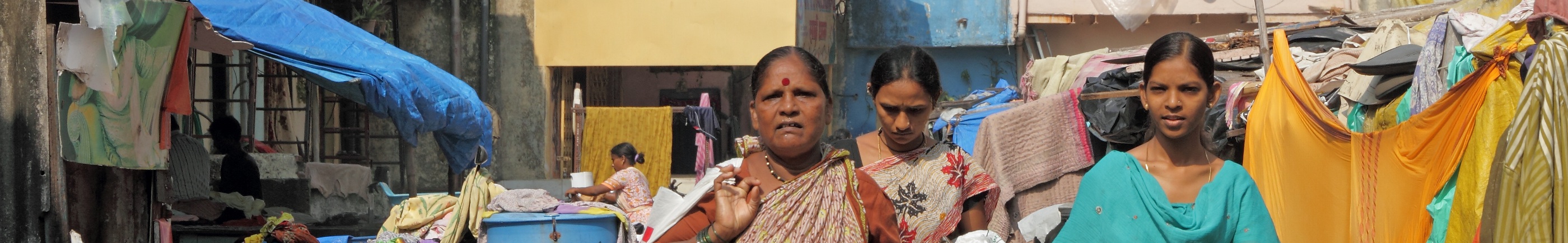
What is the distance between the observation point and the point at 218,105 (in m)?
11.1

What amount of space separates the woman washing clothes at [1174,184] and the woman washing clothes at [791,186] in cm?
57

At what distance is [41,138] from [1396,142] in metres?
5.28

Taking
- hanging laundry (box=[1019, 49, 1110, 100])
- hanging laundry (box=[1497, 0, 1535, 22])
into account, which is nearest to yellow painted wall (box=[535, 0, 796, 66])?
hanging laundry (box=[1019, 49, 1110, 100])

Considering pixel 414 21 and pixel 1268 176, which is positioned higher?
pixel 414 21

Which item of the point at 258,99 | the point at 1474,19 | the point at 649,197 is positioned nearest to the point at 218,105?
the point at 258,99

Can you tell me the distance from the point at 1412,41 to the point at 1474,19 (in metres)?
2.33

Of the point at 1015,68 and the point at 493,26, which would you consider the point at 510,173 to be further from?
the point at 1015,68

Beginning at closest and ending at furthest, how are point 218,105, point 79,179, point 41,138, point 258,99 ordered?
point 41,138 < point 79,179 < point 218,105 < point 258,99

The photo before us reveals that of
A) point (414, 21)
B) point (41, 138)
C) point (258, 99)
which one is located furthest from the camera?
point (414, 21)

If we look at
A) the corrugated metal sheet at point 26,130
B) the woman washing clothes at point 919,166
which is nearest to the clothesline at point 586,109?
the corrugated metal sheet at point 26,130

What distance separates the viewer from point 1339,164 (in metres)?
5.68

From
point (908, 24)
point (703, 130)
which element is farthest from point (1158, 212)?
point (908, 24)

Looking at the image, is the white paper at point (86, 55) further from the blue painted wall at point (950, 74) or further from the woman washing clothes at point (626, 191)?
the blue painted wall at point (950, 74)

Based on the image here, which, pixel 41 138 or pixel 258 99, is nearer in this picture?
pixel 41 138
